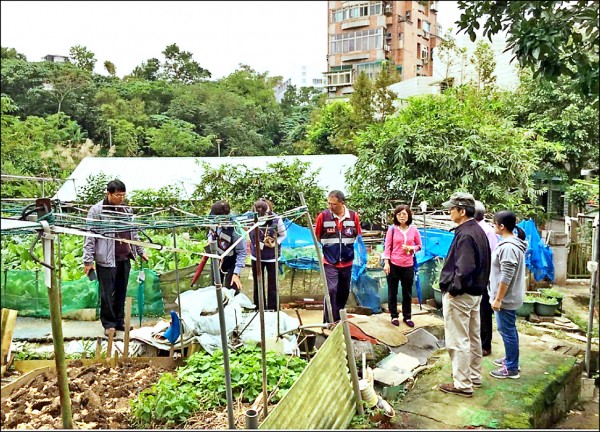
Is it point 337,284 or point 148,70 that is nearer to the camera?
point 337,284

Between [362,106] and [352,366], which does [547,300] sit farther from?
[362,106]

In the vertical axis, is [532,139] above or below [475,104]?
below

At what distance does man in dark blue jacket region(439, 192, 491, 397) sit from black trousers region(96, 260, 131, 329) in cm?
301

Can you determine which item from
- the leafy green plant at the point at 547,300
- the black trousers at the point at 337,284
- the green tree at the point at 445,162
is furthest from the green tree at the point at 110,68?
the leafy green plant at the point at 547,300

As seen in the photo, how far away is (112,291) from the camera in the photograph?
4.93 meters

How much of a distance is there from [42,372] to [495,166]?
28.5 ft

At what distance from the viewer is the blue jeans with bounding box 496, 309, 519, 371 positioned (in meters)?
4.12

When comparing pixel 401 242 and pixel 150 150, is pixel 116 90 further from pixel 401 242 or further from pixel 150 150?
pixel 401 242

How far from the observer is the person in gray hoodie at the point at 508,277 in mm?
4023

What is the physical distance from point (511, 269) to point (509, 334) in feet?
1.82

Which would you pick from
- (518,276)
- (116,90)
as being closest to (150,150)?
(116,90)

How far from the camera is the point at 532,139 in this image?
12.0 metres

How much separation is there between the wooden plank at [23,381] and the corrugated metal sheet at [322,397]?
223 centimetres

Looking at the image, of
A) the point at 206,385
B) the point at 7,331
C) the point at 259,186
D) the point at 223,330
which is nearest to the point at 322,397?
the point at 223,330
